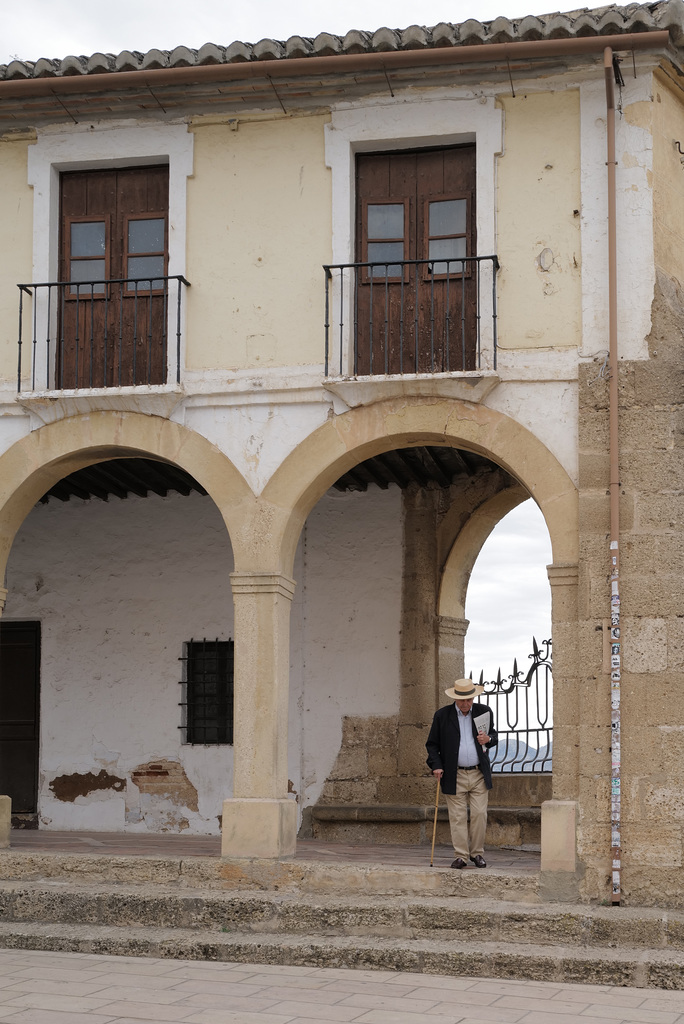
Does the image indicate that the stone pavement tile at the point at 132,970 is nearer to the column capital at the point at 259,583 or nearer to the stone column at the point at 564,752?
the stone column at the point at 564,752

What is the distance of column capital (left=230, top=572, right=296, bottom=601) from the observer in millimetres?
10727

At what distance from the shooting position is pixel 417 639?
13.4 meters

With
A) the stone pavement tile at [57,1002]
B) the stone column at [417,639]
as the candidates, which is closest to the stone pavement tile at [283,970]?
the stone pavement tile at [57,1002]

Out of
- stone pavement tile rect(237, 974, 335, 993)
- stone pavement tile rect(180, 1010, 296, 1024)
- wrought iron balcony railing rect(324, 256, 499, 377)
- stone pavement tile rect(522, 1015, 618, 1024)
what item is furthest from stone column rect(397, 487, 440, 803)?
stone pavement tile rect(180, 1010, 296, 1024)

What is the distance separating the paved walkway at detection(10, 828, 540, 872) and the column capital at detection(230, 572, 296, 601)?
206cm

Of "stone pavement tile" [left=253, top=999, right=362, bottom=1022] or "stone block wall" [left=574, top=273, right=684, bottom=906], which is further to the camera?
"stone block wall" [left=574, top=273, right=684, bottom=906]

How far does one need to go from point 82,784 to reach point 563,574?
19.7 ft

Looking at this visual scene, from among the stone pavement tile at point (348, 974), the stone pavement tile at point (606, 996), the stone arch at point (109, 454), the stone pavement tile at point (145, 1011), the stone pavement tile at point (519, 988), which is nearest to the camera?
the stone pavement tile at point (145, 1011)

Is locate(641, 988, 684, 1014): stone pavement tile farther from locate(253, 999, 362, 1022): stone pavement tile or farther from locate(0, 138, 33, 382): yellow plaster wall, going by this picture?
locate(0, 138, 33, 382): yellow plaster wall

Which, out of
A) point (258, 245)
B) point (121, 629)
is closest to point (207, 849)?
point (121, 629)

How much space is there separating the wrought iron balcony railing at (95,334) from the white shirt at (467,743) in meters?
3.57

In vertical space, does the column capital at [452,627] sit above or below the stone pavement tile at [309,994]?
above

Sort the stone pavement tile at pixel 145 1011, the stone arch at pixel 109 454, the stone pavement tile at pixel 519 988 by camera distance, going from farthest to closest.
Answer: the stone arch at pixel 109 454
the stone pavement tile at pixel 519 988
the stone pavement tile at pixel 145 1011

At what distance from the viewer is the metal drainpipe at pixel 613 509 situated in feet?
31.8
